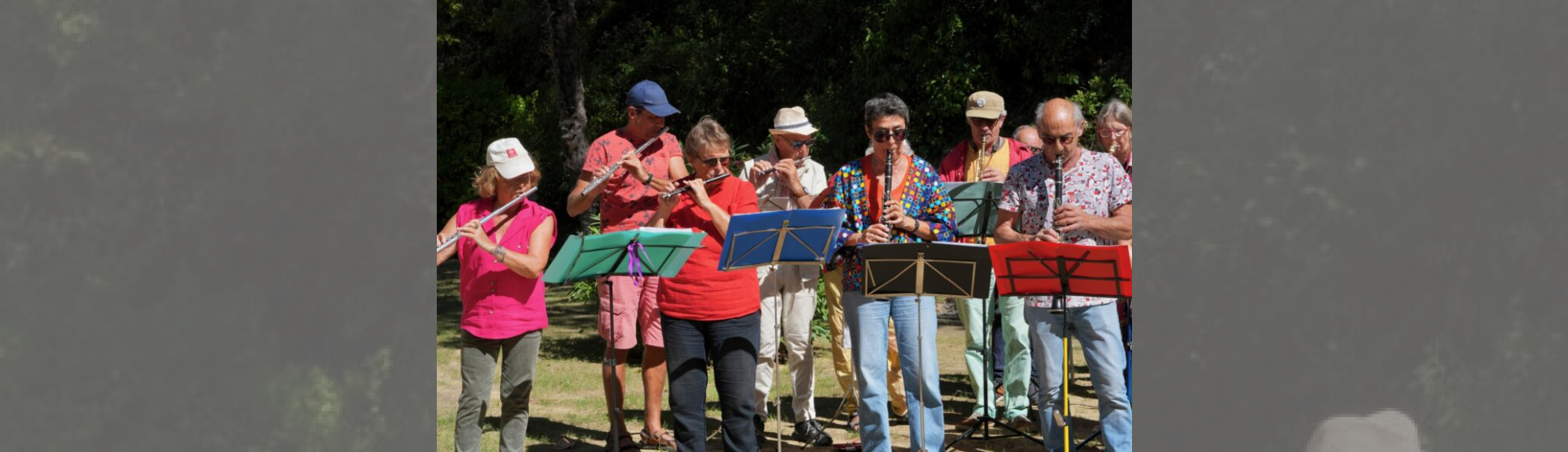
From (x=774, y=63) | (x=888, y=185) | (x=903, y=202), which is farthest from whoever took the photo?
(x=774, y=63)

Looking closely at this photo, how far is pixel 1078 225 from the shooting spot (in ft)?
17.8

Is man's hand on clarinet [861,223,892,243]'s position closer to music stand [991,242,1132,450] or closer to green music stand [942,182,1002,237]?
music stand [991,242,1132,450]

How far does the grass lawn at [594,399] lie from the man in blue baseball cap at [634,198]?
663 millimetres

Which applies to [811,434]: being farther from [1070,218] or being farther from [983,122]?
[1070,218]

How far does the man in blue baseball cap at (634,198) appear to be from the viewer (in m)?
6.35

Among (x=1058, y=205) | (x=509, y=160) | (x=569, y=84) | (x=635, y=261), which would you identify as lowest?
(x=635, y=261)

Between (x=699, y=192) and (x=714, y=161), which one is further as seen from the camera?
(x=714, y=161)

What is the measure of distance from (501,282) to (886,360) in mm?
1597

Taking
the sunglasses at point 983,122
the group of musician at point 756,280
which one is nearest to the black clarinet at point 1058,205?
the group of musician at point 756,280

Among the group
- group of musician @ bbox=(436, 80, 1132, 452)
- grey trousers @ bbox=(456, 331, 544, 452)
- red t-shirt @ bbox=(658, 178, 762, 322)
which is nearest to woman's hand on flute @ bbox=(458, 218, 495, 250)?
group of musician @ bbox=(436, 80, 1132, 452)

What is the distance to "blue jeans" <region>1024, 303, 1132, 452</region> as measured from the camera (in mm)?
5547

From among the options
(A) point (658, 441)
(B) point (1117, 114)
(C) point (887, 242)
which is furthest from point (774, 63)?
(C) point (887, 242)
